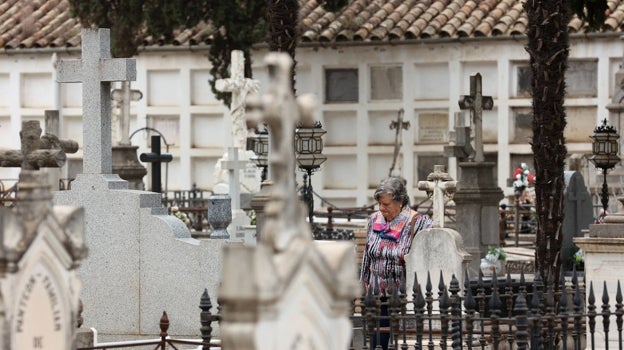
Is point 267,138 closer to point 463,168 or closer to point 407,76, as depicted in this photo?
point 463,168

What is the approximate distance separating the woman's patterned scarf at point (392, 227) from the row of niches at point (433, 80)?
21422mm

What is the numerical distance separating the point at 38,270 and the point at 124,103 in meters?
23.3

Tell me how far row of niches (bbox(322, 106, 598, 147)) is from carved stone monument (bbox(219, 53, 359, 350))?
2668 centimetres

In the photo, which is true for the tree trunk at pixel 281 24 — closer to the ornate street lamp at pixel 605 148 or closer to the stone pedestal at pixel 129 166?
the ornate street lamp at pixel 605 148

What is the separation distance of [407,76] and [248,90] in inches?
252

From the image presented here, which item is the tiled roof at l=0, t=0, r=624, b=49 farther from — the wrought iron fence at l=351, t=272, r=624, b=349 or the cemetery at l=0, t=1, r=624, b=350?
the wrought iron fence at l=351, t=272, r=624, b=349

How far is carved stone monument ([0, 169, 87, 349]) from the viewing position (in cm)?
877

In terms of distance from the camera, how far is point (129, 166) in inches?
1188

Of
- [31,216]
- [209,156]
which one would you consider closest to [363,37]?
[209,156]

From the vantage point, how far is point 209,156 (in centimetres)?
3784

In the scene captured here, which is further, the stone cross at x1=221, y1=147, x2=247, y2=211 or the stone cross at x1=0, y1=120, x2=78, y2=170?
the stone cross at x1=221, y1=147, x2=247, y2=211

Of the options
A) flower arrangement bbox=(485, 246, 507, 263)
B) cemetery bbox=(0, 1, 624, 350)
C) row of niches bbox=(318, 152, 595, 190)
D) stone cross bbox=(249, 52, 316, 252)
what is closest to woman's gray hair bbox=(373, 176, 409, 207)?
cemetery bbox=(0, 1, 624, 350)

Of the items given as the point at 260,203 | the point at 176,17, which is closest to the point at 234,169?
the point at 260,203

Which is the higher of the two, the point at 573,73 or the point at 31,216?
the point at 573,73
